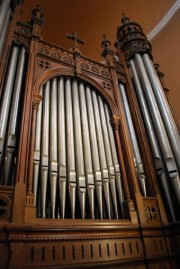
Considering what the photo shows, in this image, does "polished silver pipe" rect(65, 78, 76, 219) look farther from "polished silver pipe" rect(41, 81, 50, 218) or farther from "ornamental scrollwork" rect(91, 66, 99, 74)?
"ornamental scrollwork" rect(91, 66, 99, 74)

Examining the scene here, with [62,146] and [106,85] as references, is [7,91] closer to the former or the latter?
[62,146]

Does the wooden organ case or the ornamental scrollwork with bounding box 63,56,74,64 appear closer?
the wooden organ case

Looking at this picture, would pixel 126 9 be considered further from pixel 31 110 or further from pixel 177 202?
pixel 177 202

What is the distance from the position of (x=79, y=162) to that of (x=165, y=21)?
19.7 ft

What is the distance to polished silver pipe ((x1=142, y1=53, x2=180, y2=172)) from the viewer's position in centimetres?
357

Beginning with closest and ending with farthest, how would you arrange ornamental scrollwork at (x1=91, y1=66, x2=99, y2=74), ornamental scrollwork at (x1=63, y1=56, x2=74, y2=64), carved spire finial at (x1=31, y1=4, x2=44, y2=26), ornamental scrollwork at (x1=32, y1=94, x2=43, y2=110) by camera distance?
ornamental scrollwork at (x1=32, y1=94, x2=43, y2=110) < ornamental scrollwork at (x1=63, y1=56, x2=74, y2=64) < carved spire finial at (x1=31, y1=4, x2=44, y2=26) < ornamental scrollwork at (x1=91, y1=66, x2=99, y2=74)

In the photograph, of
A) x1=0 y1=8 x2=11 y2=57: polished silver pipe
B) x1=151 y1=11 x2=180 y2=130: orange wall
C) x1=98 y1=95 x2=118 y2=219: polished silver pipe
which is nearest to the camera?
x1=98 y1=95 x2=118 y2=219: polished silver pipe

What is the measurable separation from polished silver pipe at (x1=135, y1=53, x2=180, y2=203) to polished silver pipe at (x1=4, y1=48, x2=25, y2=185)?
2118mm

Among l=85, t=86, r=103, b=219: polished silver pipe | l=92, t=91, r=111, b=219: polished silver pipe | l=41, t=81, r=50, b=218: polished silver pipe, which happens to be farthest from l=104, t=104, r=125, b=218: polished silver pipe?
l=41, t=81, r=50, b=218: polished silver pipe

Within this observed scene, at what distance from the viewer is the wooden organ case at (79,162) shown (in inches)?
90.9

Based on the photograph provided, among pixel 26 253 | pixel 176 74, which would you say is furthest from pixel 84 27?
pixel 26 253

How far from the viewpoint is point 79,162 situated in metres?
2.98

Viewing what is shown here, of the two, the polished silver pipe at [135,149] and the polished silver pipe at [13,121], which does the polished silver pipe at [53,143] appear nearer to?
the polished silver pipe at [13,121]

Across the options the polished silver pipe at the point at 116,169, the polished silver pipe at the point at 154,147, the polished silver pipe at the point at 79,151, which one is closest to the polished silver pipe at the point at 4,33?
the polished silver pipe at the point at 79,151
